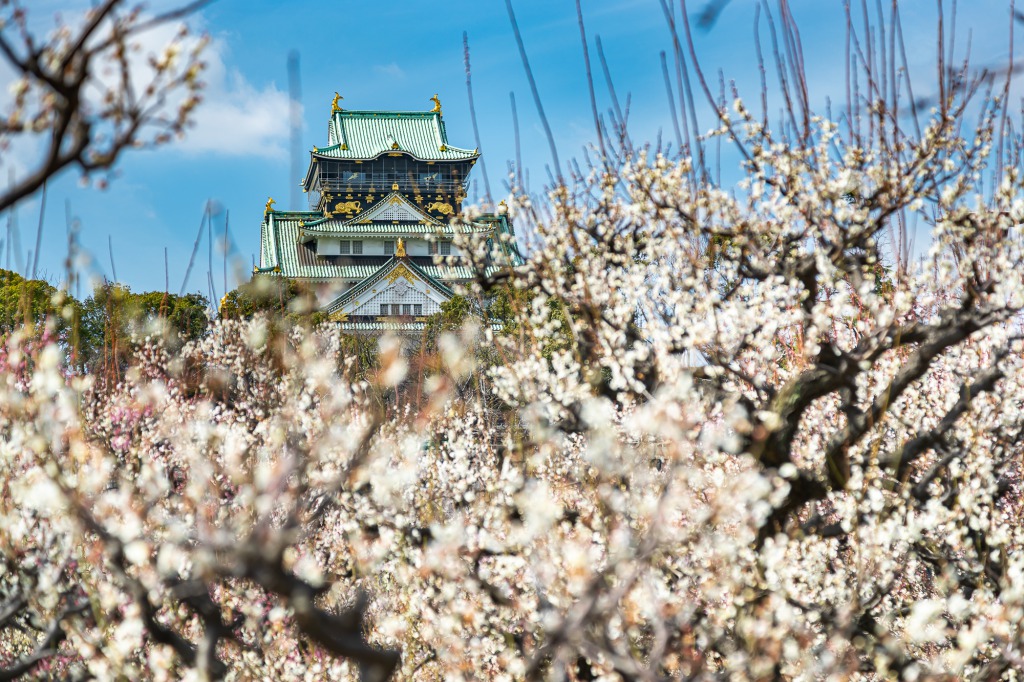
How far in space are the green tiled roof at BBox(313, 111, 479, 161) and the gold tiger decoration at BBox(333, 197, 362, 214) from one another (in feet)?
9.85

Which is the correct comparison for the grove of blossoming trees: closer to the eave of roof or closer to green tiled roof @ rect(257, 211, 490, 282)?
the eave of roof

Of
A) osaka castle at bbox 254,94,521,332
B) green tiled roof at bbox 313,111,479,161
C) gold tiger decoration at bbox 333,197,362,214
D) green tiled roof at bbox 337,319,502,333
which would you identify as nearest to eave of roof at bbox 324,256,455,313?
osaka castle at bbox 254,94,521,332

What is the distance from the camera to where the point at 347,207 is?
44625mm

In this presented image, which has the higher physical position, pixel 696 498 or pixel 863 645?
pixel 696 498

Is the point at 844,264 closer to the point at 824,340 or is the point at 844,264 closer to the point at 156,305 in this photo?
the point at 824,340

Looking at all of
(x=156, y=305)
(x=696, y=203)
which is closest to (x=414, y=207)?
(x=156, y=305)

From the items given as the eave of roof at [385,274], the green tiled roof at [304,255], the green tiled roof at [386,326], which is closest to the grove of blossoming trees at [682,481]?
the green tiled roof at [386,326]

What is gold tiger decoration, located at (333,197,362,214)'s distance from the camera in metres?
44.4

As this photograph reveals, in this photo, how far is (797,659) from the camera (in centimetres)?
493

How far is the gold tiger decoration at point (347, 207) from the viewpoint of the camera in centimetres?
4444

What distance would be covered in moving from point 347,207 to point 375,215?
5.08ft

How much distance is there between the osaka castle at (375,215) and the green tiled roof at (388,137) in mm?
55

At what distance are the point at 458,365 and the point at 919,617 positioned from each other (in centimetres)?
261

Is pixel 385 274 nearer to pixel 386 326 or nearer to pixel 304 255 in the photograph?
pixel 386 326
